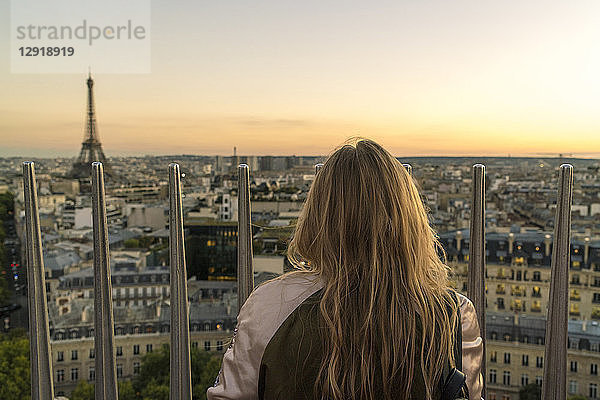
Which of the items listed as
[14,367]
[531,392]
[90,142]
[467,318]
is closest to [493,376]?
[531,392]

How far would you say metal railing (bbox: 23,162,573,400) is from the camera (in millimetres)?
1725

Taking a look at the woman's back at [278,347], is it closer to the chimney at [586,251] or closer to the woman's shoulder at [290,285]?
the woman's shoulder at [290,285]

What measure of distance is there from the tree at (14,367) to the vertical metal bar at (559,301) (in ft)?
18.8

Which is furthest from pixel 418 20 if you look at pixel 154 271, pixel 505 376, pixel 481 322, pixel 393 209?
pixel 393 209

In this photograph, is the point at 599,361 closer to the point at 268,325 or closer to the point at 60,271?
the point at 268,325

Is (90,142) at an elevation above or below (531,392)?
above

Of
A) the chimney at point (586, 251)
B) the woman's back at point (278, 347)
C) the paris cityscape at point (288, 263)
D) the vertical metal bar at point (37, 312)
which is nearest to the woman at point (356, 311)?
the woman's back at point (278, 347)

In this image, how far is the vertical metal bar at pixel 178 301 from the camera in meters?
1.80

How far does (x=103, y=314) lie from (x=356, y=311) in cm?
116

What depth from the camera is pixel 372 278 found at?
1.00 m

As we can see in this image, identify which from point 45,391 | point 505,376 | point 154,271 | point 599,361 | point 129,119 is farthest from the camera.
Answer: point 129,119

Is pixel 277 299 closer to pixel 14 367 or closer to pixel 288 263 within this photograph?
pixel 288 263

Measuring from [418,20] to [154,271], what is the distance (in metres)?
5.61

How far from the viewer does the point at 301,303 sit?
3.26ft
